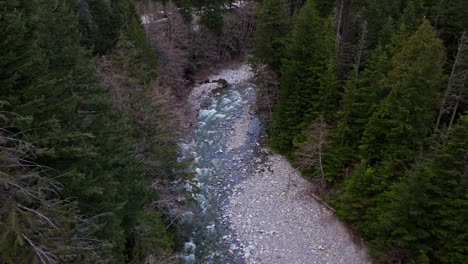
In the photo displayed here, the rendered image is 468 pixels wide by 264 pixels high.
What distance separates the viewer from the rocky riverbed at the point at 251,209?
63.0 ft

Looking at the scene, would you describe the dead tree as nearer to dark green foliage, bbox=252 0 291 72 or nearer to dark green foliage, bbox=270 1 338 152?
dark green foliage, bbox=270 1 338 152

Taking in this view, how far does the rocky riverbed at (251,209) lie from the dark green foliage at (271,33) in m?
5.77

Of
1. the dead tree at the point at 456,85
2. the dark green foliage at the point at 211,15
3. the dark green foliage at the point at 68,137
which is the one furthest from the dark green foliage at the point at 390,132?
the dark green foliage at the point at 211,15

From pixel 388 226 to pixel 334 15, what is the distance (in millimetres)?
19080

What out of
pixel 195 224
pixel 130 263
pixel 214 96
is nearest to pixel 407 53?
pixel 195 224

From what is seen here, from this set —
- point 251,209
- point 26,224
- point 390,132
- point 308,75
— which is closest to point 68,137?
point 26,224

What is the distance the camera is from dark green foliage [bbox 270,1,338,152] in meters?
22.7

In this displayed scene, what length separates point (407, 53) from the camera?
18250mm

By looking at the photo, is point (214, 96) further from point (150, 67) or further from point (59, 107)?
point (59, 107)

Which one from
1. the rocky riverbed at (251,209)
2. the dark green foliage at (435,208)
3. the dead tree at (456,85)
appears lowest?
the rocky riverbed at (251,209)

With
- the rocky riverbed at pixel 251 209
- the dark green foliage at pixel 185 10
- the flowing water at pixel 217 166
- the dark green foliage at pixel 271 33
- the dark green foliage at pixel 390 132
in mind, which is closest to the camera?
the dark green foliage at pixel 390 132

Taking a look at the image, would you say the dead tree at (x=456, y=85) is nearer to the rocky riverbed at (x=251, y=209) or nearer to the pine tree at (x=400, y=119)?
the pine tree at (x=400, y=119)

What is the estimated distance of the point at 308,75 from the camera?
2364 cm

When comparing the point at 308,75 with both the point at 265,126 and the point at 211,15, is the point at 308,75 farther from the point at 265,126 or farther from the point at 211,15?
→ the point at 211,15
